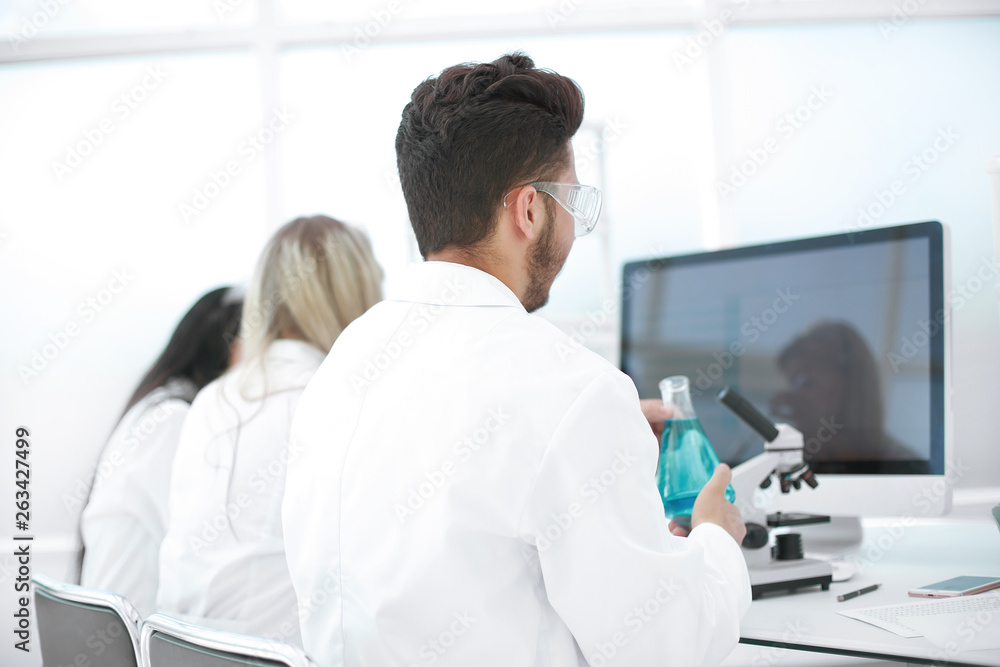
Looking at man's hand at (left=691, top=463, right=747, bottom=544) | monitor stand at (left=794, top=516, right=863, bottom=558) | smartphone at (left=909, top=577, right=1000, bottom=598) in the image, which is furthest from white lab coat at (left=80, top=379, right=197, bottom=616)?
smartphone at (left=909, top=577, right=1000, bottom=598)

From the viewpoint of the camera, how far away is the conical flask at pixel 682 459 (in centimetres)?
121

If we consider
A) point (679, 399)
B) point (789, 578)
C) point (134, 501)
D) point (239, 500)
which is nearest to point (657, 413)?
point (679, 399)

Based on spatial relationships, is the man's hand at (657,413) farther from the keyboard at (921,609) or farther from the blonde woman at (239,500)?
the blonde woman at (239,500)

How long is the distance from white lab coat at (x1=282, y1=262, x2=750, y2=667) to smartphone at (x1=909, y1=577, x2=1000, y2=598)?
0.39m

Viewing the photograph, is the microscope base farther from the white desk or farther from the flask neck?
the flask neck

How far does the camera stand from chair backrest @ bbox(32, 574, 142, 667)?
1083mm

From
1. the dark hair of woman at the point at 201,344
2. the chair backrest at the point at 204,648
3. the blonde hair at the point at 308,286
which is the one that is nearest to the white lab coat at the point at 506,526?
the chair backrest at the point at 204,648

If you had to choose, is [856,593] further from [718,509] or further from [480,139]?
[480,139]

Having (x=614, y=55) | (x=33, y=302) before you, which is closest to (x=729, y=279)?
(x=614, y=55)

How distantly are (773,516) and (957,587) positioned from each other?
1.07 ft

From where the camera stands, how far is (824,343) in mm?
1496

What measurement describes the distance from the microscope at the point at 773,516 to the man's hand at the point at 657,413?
127 millimetres

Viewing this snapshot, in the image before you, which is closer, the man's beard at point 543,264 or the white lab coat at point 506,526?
the white lab coat at point 506,526

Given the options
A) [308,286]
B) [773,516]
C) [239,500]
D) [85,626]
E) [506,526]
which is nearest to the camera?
[506,526]
